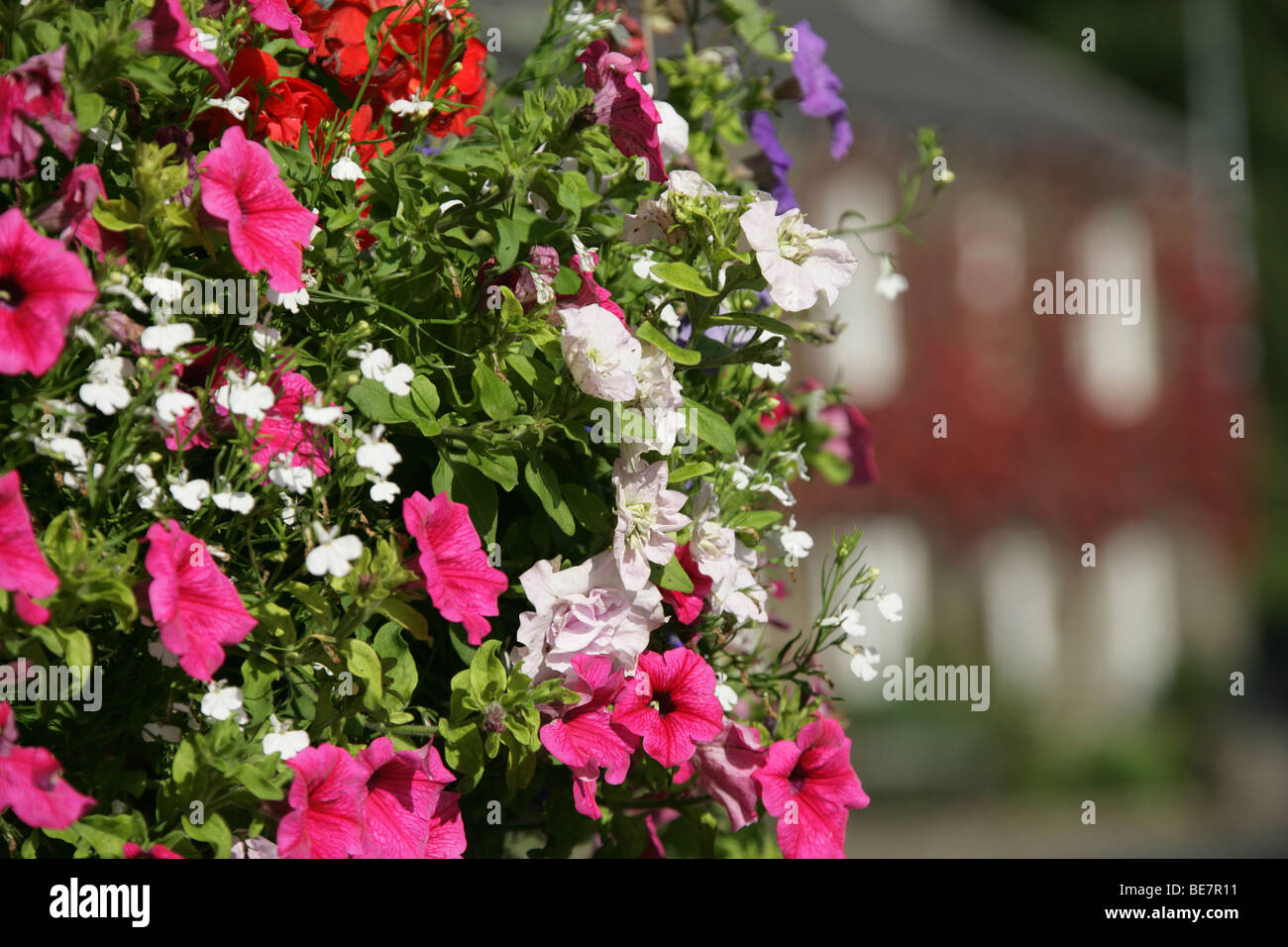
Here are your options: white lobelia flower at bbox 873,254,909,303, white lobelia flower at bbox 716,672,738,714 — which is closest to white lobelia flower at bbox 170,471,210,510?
white lobelia flower at bbox 716,672,738,714

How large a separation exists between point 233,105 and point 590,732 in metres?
0.77

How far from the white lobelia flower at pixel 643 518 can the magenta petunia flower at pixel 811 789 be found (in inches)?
11.6

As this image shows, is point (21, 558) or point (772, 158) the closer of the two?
point (21, 558)

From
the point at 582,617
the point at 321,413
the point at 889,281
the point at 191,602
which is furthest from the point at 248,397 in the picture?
the point at 889,281

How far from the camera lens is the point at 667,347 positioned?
1.39m

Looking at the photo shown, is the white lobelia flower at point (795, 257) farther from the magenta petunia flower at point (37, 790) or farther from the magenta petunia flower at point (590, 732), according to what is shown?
the magenta petunia flower at point (37, 790)

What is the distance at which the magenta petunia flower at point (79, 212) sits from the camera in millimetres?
1209

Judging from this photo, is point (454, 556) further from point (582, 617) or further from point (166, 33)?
point (166, 33)

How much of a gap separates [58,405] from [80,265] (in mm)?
133

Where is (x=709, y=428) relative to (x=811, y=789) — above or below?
above

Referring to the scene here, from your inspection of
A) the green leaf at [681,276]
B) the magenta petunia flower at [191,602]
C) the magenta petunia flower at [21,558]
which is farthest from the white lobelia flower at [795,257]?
the magenta petunia flower at [21,558]

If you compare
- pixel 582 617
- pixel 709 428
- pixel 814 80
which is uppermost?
pixel 814 80

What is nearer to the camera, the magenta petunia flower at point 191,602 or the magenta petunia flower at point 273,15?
the magenta petunia flower at point 191,602

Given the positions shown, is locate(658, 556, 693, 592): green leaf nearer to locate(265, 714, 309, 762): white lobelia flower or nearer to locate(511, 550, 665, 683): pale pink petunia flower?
locate(511, 550, 665, 683): pale pink petunia flower
